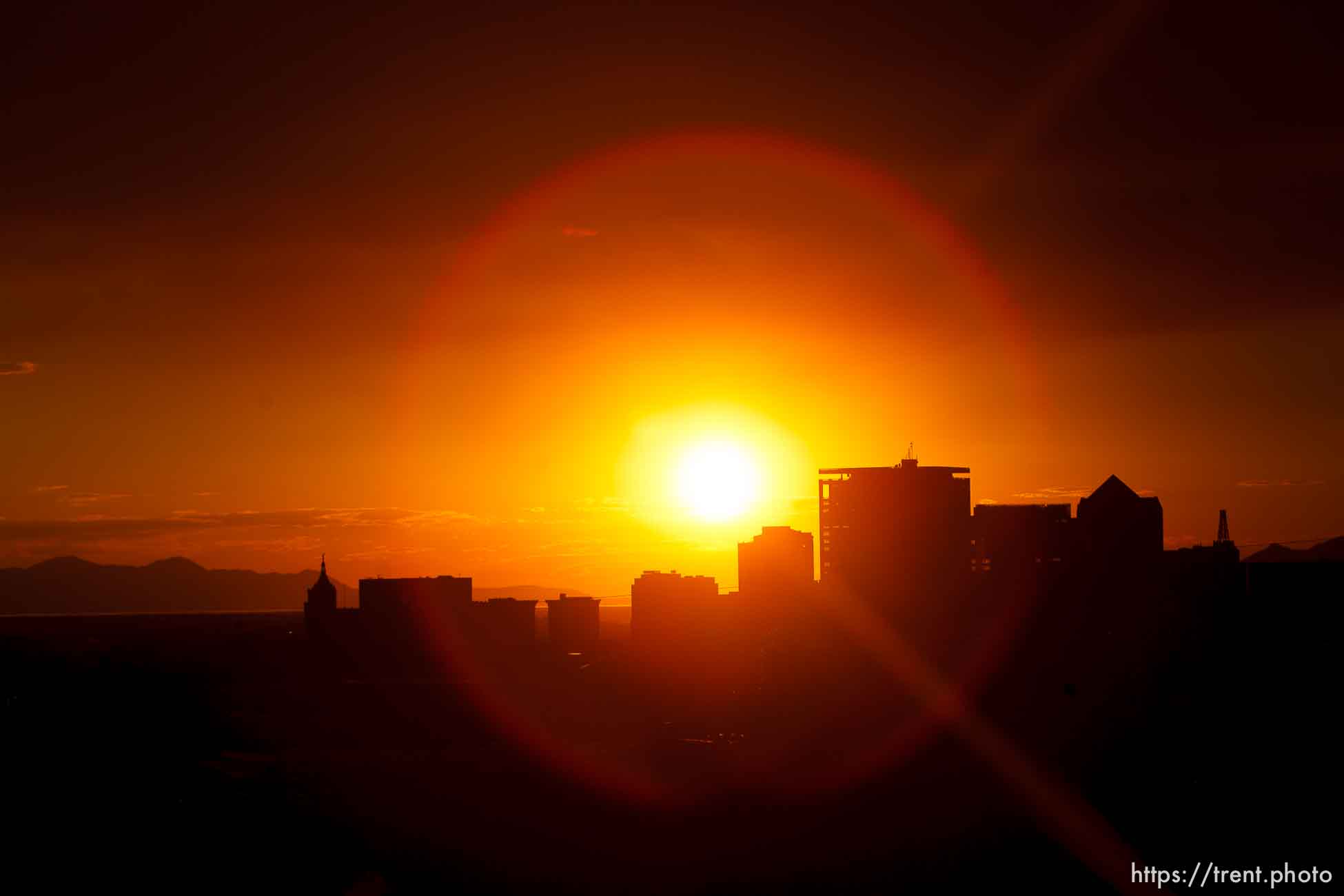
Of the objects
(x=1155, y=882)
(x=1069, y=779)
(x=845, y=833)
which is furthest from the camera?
(x=1069, y=779)

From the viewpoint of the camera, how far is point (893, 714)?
199 meters

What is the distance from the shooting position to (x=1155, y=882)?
9331cm

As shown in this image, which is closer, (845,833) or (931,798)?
(845,833)

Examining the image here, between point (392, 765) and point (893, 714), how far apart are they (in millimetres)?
79624

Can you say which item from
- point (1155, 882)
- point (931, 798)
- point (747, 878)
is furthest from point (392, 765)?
point (1155, 882)

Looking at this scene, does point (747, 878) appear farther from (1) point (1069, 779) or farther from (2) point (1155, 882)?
(1) point (1069, 779)

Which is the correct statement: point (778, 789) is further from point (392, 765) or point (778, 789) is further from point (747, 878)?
point (392, 765)

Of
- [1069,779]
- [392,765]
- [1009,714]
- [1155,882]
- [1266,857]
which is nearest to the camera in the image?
[1155,882]

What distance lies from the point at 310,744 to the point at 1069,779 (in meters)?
117

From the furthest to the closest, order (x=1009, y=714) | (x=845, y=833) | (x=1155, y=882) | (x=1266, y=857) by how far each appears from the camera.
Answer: (x=1009, y=714) < (x=845, y=833) < (x=1266, y=857) < (x=1155, y=882)

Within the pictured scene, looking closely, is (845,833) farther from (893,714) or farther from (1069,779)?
(893,714)

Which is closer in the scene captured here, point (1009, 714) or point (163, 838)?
point (163, 838)

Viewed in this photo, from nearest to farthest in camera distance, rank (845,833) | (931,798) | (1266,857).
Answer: (1266,857), (845,833), (931,798)

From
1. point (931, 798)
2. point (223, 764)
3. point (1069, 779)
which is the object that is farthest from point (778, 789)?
point (223, 764)
